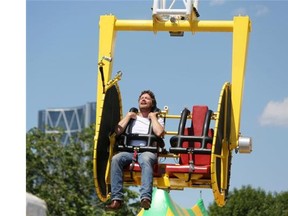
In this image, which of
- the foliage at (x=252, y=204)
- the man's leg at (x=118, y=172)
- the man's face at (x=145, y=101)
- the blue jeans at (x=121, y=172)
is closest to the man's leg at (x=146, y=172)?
the blue jeans at (x=121, y=172)

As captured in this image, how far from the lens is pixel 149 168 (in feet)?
33.9

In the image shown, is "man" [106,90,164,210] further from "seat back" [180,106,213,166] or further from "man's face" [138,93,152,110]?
"seat back" [180,106,213,166]

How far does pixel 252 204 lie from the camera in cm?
5012

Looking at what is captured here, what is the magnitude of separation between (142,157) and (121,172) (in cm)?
28

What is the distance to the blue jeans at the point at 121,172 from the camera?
10203mm

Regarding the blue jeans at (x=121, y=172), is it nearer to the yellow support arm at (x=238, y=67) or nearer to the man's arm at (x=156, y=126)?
the man's arm at (x=156, y=126)

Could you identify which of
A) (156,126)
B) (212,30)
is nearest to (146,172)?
(156,126)

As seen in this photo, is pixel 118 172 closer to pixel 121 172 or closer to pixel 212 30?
pixel 121 172

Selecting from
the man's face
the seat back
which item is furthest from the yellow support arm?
the man's face

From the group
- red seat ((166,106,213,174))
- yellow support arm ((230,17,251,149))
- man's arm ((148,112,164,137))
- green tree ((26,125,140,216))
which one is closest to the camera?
red seat ((166,106,213,174))

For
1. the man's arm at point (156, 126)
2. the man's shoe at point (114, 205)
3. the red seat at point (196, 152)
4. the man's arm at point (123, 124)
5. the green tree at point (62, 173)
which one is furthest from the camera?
the green tree at point (62, 173)

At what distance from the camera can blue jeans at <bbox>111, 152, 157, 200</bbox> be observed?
33.5 feet

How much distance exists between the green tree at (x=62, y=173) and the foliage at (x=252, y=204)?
1316cm
